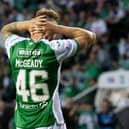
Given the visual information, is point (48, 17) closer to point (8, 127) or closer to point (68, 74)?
point (8, 127)

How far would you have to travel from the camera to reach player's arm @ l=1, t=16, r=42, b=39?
7.02 m

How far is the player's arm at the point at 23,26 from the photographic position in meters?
7.02

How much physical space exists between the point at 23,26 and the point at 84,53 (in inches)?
402

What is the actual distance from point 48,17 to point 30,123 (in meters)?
1.02

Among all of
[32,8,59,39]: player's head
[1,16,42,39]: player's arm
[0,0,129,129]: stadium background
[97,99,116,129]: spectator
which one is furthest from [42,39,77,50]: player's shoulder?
[97,99,116,129]: spectator

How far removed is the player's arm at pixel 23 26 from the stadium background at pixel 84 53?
5610mm

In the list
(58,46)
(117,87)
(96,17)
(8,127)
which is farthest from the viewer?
(96,17)

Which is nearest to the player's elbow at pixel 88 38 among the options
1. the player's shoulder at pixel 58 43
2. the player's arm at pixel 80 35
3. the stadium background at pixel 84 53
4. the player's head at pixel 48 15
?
the player's arm at pixel 80 35

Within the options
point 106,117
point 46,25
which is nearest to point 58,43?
point 46,25

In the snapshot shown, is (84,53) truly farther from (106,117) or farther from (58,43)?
(58,43)

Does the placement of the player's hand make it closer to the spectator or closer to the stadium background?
the stadium background

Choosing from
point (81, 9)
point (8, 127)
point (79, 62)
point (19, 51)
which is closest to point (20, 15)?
point (81, 9)

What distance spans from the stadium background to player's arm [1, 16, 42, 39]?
5610 mm

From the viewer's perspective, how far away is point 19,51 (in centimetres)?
711
